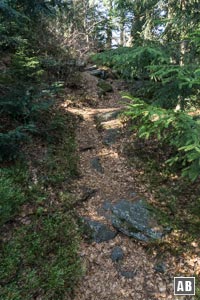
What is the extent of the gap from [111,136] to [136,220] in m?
4.15

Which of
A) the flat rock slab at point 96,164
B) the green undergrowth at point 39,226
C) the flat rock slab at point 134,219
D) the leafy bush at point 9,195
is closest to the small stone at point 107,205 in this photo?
the flat rock slab at point 134,219

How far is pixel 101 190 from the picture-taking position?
783 centimetres

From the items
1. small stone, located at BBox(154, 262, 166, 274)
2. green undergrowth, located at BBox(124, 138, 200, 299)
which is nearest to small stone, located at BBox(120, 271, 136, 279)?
small stone, located at BBox(154, 262, 166, 274)

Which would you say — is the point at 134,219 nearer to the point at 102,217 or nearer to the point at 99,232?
the point at 102,217

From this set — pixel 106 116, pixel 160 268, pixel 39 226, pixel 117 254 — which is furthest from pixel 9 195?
pixel 106 116

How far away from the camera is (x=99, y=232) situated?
662cm

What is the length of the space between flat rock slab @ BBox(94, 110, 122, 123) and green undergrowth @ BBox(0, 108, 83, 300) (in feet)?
10.9

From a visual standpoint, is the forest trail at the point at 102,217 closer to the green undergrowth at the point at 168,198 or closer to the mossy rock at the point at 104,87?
the green undergrowth at the point at 168,198

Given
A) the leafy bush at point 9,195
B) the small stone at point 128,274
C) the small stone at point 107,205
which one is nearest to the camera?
the leafy bush at point 9,195

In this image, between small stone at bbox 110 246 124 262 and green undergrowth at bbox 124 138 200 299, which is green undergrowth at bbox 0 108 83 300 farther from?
green undergrowth at bbox 124 138 200 299

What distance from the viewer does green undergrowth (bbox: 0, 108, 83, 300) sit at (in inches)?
199

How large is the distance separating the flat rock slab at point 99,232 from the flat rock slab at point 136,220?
0.76 ft

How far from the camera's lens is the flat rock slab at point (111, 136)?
394 inches

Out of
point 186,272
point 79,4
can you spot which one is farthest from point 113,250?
point 79,4
